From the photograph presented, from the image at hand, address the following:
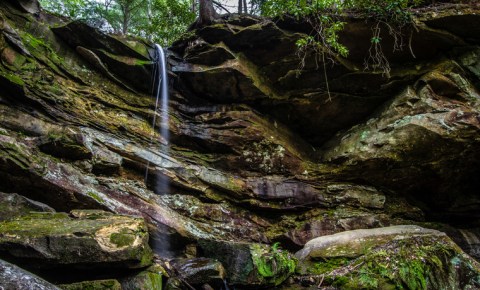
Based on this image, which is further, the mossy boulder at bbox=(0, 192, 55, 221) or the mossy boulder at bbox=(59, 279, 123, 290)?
the mossy boulder at bbox=(0, 192, 55, 221)

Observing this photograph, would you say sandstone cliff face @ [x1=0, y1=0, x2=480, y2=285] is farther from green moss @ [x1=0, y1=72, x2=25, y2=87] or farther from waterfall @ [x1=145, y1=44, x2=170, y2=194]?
waterfall @ [x1=145, y1=44, x2=170, y2=194]

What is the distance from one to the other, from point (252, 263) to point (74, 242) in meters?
2.83

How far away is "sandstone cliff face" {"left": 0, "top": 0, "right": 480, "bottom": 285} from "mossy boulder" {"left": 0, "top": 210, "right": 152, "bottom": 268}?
2.32m

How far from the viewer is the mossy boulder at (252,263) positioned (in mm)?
5340

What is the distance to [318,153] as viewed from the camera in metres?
11.1

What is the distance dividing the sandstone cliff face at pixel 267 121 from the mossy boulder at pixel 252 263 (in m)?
1.79

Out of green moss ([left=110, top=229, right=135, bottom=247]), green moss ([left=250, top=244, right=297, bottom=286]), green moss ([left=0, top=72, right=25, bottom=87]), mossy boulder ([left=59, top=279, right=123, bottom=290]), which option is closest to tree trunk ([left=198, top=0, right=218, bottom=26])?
green moss ([left=0, top=72, right=25, bottom=87])

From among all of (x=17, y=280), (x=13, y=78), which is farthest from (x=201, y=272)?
(x=13, y=78)

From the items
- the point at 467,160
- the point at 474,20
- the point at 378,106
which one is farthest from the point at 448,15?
the point at 467,160

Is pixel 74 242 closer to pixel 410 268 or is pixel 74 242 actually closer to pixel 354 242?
pixel 354 242

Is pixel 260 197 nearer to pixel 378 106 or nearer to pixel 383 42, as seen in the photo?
pixel 378 106

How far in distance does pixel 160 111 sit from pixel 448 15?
9021mm

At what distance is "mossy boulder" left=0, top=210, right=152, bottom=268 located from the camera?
406cm

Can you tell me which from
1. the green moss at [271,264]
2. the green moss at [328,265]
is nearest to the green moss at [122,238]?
the green moss at [271,264]
